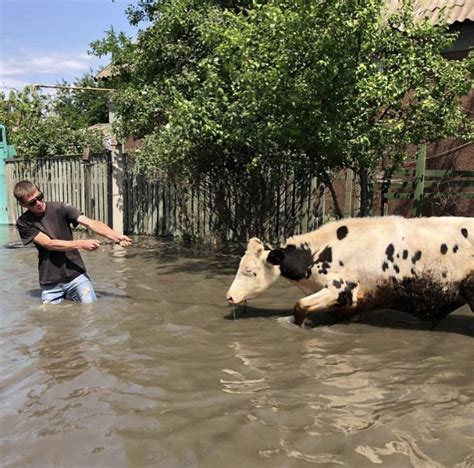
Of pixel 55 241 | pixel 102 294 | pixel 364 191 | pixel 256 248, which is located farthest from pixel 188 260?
pixel 55 241

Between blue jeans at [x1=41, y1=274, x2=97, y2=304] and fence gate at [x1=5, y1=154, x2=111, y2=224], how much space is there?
7809 mm

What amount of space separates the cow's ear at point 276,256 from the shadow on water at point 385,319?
675mm

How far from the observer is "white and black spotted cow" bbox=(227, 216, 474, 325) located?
19.5 feet

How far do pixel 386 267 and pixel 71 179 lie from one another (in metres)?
11.8

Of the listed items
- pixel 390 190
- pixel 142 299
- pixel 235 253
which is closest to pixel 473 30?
pixel 390 190

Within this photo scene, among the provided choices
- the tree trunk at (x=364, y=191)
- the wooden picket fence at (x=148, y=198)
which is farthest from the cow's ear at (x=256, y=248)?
the wooden picket fence at (x=148, y=198)

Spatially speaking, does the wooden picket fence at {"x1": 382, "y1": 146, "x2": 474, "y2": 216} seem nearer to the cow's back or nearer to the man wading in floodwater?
the cow's back

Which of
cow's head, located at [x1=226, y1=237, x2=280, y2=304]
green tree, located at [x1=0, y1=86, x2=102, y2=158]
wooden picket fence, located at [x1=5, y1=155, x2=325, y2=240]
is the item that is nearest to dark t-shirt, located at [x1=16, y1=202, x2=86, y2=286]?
cow's head, located at [x1=226, y1=237, x2=280, y2=304]

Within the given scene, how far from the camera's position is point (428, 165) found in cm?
1210

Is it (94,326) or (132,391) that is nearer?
(132,391)

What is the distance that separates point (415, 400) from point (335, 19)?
15.6 feet

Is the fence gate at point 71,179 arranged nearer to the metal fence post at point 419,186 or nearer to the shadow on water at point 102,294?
the shadow on water at point 102,294

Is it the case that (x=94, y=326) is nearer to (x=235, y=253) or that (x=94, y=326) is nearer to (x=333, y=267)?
(x=333, y=267)

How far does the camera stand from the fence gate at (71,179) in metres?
14.9
